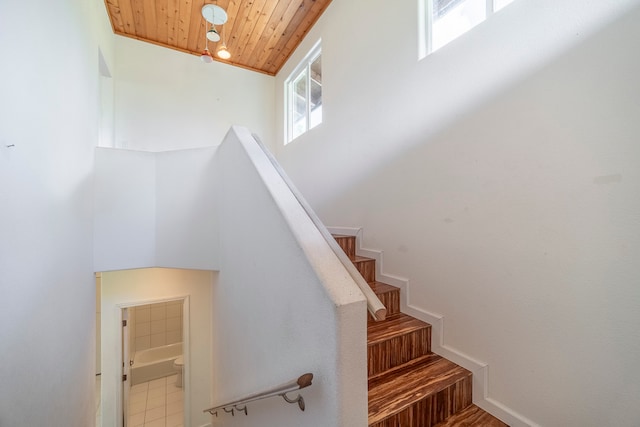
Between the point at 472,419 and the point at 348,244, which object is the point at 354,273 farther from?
the point at 348,244

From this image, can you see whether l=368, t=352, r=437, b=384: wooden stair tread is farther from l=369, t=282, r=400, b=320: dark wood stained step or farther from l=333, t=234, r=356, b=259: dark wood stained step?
l=333, t=234, r=356, b=259: dark wood stained step

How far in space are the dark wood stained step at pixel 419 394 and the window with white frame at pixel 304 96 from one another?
2.95 m

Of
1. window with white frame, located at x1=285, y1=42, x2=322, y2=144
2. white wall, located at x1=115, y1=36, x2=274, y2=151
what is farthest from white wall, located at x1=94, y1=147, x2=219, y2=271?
window with white frame, located at x1=285, y1=42, x2=322, y2=144

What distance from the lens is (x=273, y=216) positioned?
1.29 meters

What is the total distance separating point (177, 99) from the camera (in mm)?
3805

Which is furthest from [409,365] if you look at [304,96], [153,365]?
[153,365]

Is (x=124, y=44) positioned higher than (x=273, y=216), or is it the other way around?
(x=124, y=44)

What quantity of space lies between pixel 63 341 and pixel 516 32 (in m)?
3.36

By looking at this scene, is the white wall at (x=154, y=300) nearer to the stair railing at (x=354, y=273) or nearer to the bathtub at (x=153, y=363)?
the bathtub at (x=153, y=363)

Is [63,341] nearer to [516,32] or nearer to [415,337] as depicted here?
[415,337]

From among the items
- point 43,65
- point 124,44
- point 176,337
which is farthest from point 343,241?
point 176,337

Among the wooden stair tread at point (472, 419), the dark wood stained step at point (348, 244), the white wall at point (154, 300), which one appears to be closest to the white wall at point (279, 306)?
the wooden stair tread at point (472, 419)

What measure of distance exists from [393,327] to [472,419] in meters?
0.60

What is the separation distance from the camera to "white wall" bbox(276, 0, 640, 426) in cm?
105
